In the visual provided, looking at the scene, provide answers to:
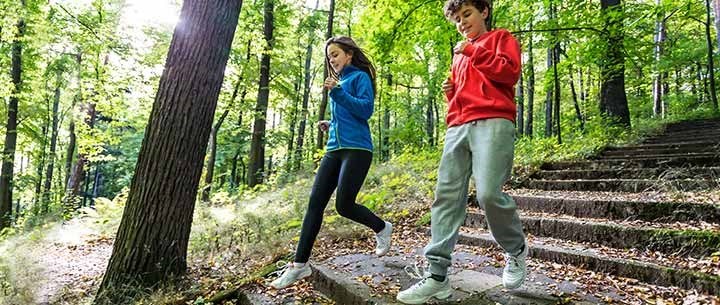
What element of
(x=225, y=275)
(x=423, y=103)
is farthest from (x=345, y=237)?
(x=423, y=103)

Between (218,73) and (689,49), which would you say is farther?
(689,49)

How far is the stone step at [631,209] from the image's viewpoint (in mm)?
3225

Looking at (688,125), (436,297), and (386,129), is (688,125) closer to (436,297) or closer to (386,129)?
(386,129)

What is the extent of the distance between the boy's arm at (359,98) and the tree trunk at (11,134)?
13.5m

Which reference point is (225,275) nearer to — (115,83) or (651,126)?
(651,126)

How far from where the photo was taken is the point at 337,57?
302cm

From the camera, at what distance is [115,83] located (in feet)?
45.1

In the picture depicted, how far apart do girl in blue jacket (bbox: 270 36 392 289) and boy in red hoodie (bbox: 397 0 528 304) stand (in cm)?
71

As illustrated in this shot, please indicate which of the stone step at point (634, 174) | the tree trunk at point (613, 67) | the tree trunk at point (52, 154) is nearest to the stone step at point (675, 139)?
the tree trunk at point (613, 67)

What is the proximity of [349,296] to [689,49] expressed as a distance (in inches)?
662

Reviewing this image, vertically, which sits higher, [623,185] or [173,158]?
[173,158]

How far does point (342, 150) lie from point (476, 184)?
102cm

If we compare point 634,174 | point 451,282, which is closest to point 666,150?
point 634,174

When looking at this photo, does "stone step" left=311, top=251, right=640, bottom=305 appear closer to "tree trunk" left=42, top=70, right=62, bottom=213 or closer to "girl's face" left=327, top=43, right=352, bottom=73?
"girl's face" left=327, top=43, right=352, bottom=73
